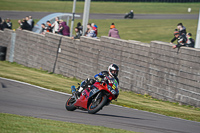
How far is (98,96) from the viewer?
31.5ft

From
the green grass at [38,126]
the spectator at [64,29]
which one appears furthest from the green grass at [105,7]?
the green grass at [38,126]

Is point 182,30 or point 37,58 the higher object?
point 182,30

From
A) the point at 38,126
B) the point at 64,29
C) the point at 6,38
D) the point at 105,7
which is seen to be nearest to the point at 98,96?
the point at 38,126

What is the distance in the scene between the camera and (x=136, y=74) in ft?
55.8

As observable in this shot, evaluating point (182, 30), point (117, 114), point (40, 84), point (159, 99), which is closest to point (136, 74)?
point (159, 99)

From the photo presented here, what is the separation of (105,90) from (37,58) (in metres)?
14.8

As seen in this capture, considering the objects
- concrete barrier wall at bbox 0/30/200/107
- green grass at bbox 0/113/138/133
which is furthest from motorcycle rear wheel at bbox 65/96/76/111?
concrete barrier wall at bbox 0/30/200/107

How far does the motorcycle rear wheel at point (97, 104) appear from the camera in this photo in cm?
945

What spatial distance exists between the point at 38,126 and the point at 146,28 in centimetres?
3162

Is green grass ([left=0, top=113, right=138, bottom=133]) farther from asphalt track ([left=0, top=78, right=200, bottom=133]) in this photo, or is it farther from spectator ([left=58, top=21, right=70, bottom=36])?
spectator ([left=58, top=21, right=70, bottom=36])

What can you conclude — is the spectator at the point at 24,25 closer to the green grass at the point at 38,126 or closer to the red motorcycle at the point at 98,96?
the red motorcycle at the point at 98,96

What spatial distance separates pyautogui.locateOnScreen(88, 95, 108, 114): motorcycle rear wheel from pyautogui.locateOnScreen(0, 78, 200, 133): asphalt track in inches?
6.1

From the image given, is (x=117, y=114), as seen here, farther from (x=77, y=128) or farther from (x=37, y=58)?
(x=37, y=58)

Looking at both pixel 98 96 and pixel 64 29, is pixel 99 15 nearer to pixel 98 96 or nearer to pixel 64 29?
pixel 64 29
